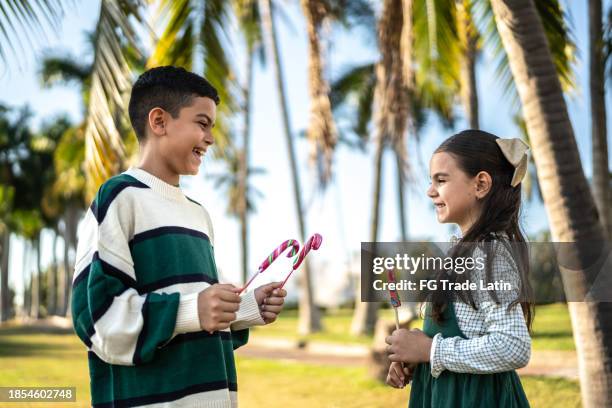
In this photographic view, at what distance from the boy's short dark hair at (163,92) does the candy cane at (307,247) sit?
546mm

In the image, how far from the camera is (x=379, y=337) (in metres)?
8.53

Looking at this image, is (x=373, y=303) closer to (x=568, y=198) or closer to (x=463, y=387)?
(x=568, y=198)

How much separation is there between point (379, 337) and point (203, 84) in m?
6.78

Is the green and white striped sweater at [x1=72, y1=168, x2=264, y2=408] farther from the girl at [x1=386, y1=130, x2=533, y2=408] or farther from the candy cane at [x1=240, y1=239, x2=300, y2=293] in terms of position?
the girl at [x1=386, y1=130, x2=533, y2=408]

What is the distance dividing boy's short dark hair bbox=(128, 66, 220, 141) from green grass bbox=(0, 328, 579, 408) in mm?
5027

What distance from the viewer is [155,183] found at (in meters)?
2.05

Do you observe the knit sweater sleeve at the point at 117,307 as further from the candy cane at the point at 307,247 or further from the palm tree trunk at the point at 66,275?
the palm tree trunk at the point at 66,275

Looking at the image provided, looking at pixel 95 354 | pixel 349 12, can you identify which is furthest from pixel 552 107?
pixel 349 12

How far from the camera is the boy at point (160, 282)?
1.78 meters

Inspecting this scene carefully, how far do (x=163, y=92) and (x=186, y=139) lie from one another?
0.56 feet

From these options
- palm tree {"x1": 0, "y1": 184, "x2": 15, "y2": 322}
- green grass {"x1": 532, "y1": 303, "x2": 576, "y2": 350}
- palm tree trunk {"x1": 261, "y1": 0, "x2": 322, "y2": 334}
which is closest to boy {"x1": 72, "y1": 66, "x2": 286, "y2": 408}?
green grass {"x1": 532, "y1": 303, "x2": 576, "y2": 350}

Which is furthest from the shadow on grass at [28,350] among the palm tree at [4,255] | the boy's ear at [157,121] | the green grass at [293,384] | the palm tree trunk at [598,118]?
the palm tree at [4,255]

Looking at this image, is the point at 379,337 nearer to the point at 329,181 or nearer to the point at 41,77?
the point at 329,181

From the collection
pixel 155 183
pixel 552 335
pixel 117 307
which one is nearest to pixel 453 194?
pixel 155 183
